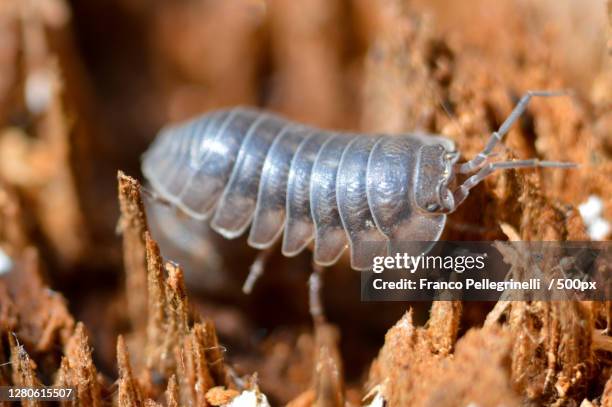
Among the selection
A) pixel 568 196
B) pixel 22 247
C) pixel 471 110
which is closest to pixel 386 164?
pixel 471 110

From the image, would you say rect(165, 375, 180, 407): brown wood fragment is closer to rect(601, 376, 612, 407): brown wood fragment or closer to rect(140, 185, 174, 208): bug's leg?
rect(140, 185, 174, 208): bug's leg

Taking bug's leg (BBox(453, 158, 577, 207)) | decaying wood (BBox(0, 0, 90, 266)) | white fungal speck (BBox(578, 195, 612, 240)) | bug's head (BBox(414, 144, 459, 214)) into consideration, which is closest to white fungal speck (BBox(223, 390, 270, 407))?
bug's head (BBox(414, 144, 459, 214))

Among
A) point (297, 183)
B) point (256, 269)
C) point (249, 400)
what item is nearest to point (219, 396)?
point (249, 400)

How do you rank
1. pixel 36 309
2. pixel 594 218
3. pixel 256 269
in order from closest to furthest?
pixel 36 309
pixel 594 218
pixel 256 269

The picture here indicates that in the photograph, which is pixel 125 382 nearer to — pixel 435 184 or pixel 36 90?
pixel 435 184

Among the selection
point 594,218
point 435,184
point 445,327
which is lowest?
point 445,327

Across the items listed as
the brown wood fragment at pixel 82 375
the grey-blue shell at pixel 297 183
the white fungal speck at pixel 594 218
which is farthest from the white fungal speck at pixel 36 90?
the white fungal speck at pixel 594 218
